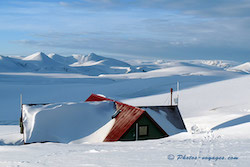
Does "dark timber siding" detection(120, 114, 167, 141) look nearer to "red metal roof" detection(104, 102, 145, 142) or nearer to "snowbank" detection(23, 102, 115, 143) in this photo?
"red metal roof" detection(104, 102, 145, 142)

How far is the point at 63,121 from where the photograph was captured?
651 inches

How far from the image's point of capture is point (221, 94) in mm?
39250

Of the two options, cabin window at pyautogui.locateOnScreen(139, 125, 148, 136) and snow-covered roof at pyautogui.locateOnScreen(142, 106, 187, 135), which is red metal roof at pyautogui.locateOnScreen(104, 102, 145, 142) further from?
snow-covered roof at pyautogui.locateOnScreen(142, 106, 187, 135)

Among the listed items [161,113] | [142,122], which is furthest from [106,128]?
[161,113]

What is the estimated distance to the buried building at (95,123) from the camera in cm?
1534

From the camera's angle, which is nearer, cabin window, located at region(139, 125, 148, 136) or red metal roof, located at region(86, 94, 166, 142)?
red metal roof, located at region(86, 94, 166, 142)

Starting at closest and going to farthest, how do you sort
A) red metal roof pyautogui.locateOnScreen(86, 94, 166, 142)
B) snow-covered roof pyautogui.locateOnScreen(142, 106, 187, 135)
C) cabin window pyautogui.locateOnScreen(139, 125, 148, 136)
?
1. red metal roof pyautogui.locateOnScreen(86, 94, 166, 142)
2. cabin window pyautogui.locateOnScreen(139, 125, 148, 136)
3. snow-covered roof pyautogui.locateOnScreen(142, 106, 187, 135)

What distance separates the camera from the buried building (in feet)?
50.3

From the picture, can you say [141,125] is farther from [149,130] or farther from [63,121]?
[63,121]

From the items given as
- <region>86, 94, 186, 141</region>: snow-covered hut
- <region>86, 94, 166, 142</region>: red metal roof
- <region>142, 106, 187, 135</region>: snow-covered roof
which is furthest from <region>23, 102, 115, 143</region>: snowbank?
<region>142, 106, 187, 135</region>: snow-covered roof

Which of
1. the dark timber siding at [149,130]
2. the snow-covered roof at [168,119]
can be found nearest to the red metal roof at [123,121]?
the dark timber siding at [149,130]

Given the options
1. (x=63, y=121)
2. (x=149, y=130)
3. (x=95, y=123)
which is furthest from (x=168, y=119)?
(x=63, y=121)

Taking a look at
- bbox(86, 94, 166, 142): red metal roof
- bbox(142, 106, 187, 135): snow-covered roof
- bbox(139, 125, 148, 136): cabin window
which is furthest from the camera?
bbox(142, 106, 187, 135): snow-covered roof

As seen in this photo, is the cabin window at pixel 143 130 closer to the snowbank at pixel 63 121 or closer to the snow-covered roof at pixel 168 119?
the snow-covered roof at pixel 168 119
